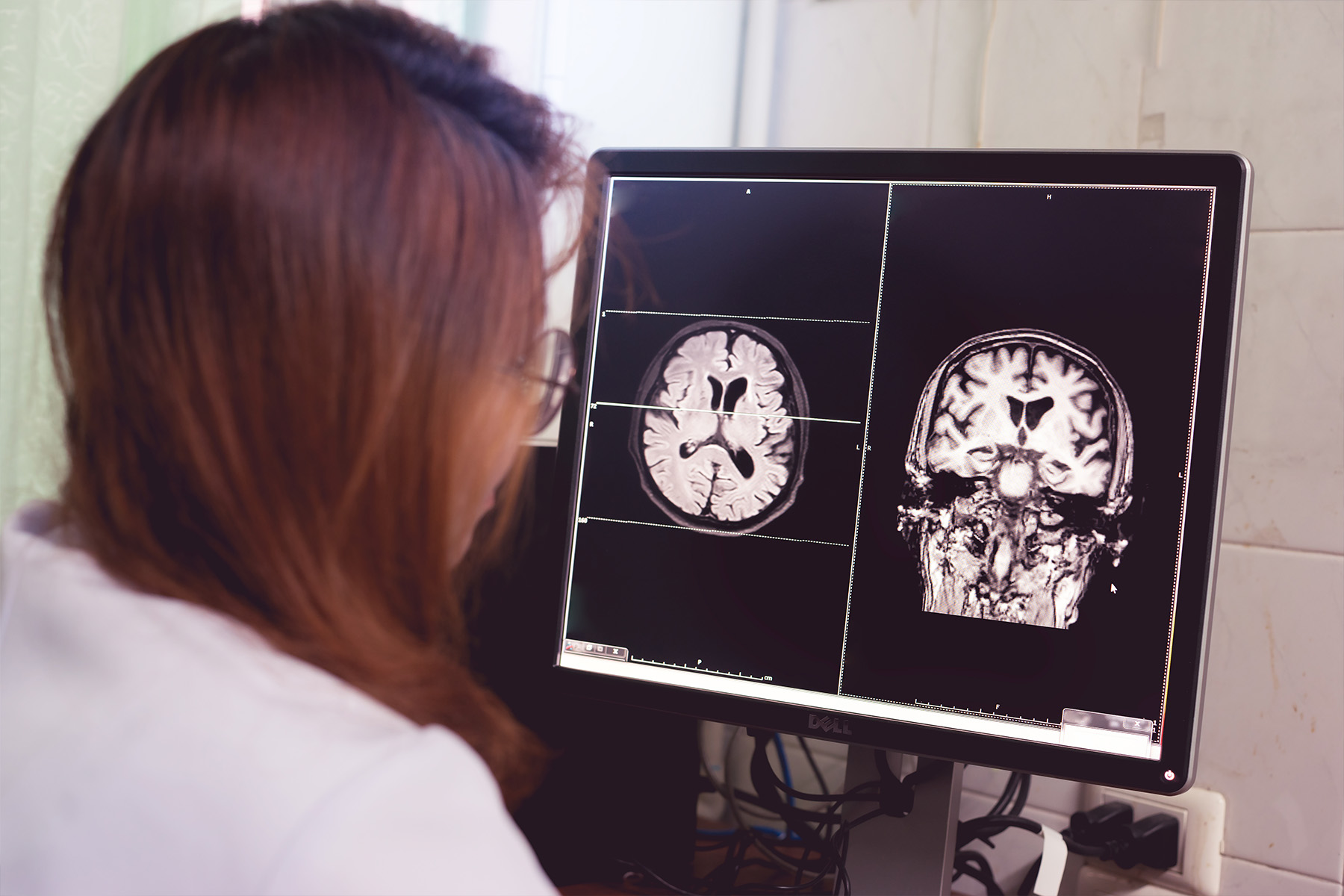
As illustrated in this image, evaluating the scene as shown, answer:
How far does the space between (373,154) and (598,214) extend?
37cm

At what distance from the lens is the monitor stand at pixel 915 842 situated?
751 millimetres

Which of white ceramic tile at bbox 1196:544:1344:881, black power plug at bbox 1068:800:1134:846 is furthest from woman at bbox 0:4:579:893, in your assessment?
white ceramic tile at bbox 1196:544:1344:881

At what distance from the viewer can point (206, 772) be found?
37cm

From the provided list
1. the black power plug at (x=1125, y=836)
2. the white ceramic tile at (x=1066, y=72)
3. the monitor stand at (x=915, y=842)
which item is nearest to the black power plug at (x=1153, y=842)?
the black power plug at (x=1125, y=836)

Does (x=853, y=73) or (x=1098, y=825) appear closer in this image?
(x=1098, y=825)

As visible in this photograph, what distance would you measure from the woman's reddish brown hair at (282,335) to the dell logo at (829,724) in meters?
0.32

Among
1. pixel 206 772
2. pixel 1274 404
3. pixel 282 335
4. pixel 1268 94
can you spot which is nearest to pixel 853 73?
pixel 1268 94

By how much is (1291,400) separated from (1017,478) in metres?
0.37

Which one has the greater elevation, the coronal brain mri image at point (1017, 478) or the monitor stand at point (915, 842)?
the coronal brain mri image at point (1017, 478)

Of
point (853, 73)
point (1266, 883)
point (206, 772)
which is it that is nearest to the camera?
point (206, 772)

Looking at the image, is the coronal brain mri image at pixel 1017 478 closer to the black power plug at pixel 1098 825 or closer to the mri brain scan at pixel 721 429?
the mri brain scan at pixel 721 429

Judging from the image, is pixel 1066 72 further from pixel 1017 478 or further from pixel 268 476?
pixel 268 476

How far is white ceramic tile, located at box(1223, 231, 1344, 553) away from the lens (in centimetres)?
87

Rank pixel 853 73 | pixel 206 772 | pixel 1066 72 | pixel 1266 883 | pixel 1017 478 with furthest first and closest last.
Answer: pixel 853 73 < pixel 1066 72 < pixel 1266 883 < pixel 1017 478 < pixel 206 772
